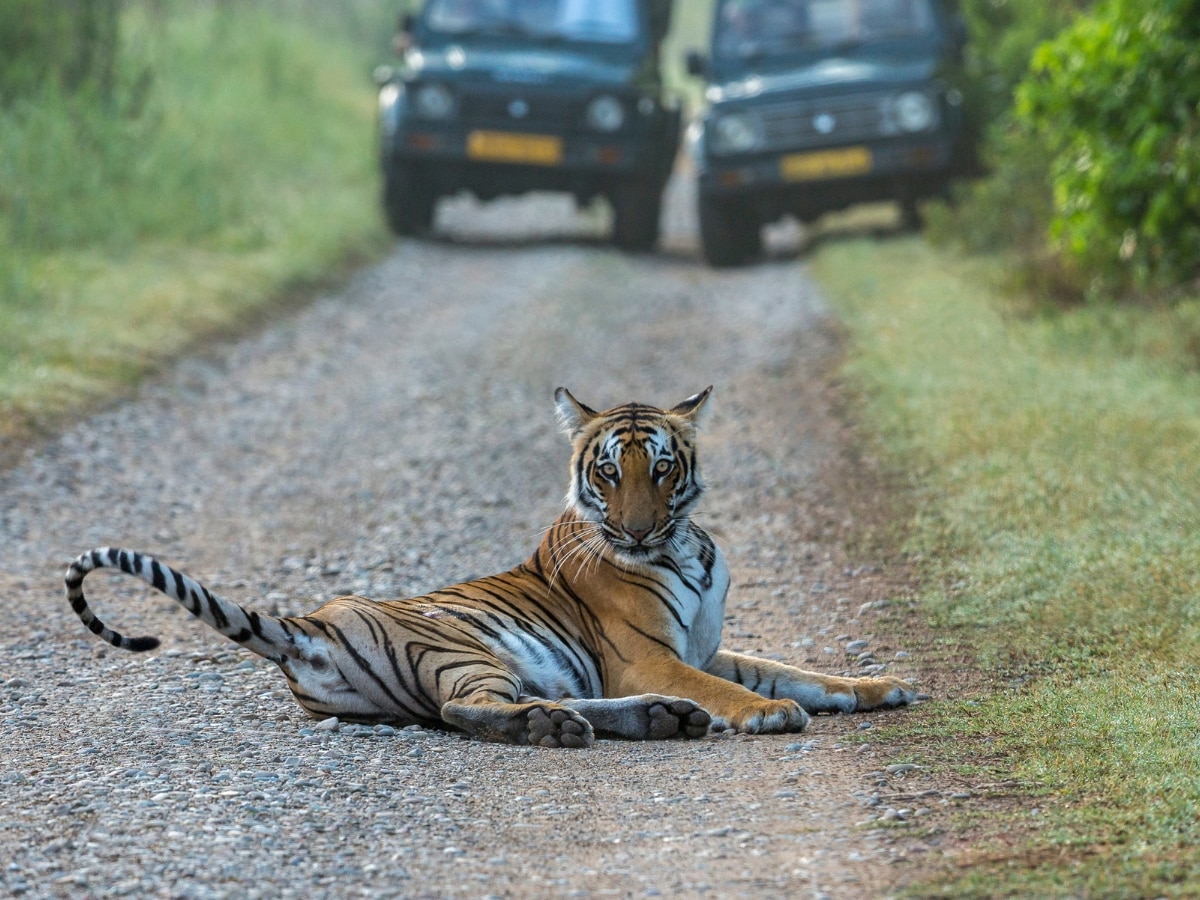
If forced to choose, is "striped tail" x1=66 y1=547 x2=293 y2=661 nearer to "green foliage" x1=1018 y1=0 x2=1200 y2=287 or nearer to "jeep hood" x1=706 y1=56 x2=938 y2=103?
"green foliage" x1=1018 y1=0 x2=1200 y2=287

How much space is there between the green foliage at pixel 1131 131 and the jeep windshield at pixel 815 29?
188 inches

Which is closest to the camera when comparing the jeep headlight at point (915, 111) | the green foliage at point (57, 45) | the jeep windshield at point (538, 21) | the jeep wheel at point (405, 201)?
the jeep headlight at point (915, 111)

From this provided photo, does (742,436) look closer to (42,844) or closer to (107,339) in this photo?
(107,339)

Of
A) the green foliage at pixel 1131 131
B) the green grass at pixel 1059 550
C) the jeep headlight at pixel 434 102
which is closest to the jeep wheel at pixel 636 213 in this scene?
the jeep headlight at pixel 434 102

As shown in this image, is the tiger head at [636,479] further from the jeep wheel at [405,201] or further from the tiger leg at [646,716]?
the jeep wheel at [405,201]

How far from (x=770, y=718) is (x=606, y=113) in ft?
37.8

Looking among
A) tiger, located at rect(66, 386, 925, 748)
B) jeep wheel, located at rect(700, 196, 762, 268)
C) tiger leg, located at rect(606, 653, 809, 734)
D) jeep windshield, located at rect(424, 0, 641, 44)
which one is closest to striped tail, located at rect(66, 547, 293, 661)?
tiger, located at rect(66, 386, 925, 748)

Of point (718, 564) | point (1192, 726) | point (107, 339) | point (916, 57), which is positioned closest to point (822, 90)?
point (916, 57)

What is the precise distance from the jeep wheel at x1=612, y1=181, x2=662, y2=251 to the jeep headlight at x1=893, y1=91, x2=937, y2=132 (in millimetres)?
2674

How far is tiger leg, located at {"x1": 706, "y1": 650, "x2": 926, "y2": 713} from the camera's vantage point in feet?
17.3

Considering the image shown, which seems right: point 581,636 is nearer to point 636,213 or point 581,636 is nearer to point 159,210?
point 159,210

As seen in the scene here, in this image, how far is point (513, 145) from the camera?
1587 cm

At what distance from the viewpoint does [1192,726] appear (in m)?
4.64

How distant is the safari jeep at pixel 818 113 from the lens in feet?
48.9
